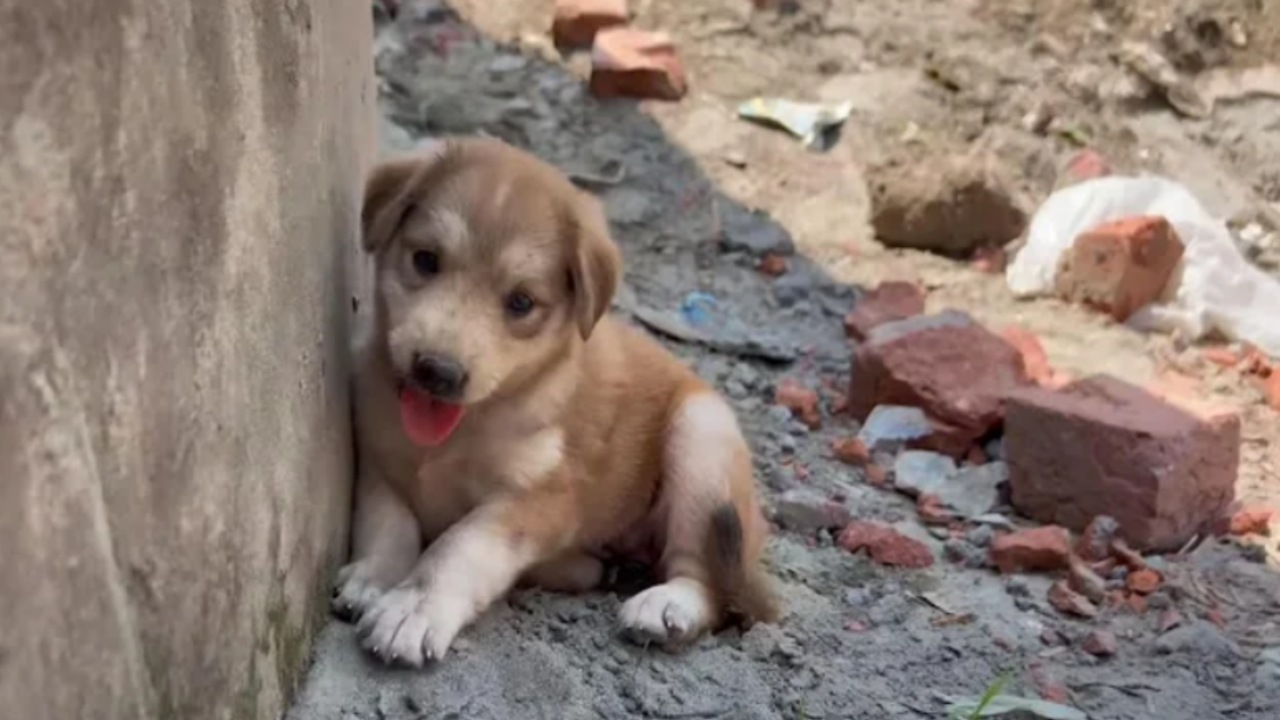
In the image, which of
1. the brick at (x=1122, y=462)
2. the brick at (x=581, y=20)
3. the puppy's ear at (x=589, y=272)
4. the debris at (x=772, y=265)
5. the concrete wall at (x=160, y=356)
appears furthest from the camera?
the brick at (x=581, y=20)

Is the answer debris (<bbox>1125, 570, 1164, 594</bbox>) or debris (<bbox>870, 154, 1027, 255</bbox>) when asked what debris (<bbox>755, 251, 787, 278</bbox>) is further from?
debris (<bbox>1125, 570, 1164, 594</bbox>)

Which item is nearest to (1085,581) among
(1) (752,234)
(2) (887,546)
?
(2) (887,546)

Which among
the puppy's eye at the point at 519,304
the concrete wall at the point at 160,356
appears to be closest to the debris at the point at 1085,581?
the puppy's eye at the point at 519,304

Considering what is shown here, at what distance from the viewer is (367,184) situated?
3951 mm

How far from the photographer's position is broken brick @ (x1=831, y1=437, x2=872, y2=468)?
5.28m

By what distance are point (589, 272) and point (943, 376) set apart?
1880mm

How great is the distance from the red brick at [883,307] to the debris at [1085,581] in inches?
62.1

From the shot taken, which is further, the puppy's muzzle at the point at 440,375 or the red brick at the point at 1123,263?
the red brick at the point at 1123,263

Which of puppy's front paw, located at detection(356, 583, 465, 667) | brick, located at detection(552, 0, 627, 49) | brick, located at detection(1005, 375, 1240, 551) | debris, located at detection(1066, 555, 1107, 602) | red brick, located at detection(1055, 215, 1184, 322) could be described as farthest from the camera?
brick, located at detection(552, 0, 627, 49)

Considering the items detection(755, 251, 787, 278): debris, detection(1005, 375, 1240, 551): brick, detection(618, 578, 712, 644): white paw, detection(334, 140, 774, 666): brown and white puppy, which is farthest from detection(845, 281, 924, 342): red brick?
detection(618, 578, 712, 644): white paw

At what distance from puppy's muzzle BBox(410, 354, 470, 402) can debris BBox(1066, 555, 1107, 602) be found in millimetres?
1831

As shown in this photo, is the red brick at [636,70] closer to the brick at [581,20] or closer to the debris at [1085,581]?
the brick at [581,20]

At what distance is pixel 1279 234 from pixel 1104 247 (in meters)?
1.03

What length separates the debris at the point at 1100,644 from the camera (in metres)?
4.23
